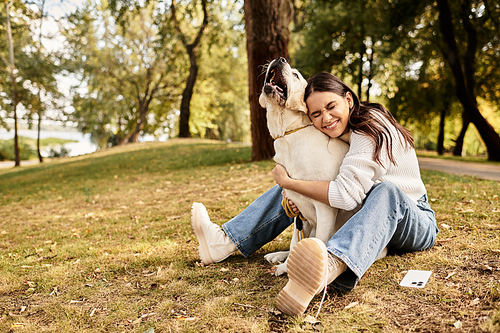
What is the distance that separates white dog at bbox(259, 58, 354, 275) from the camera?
2.41 m

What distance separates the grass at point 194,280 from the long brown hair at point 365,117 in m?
0.92

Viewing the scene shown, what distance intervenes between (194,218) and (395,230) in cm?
164

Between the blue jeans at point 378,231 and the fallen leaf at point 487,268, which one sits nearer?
the blue jeans at point 378,231

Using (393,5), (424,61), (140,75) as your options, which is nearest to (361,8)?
(393,5)

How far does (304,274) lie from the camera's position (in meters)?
1.93

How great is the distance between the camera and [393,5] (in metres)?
13.5

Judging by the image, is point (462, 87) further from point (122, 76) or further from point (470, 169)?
point (122, 76)

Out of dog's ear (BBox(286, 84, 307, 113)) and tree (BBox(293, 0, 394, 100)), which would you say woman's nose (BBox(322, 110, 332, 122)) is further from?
tree (BBox(293, 0, 394, 100))

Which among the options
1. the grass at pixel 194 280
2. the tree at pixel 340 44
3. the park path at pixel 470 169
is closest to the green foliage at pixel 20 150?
the tree at pixel 340 44

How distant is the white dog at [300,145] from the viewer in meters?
2.41

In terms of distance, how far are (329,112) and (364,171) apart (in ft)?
1.65

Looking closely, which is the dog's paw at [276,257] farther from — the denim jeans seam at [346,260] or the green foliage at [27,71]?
the green foliage at [27,71]

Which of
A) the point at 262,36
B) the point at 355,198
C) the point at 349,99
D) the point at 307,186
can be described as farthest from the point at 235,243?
the point at 262,36

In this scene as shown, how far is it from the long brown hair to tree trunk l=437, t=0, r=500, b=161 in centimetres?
1226
